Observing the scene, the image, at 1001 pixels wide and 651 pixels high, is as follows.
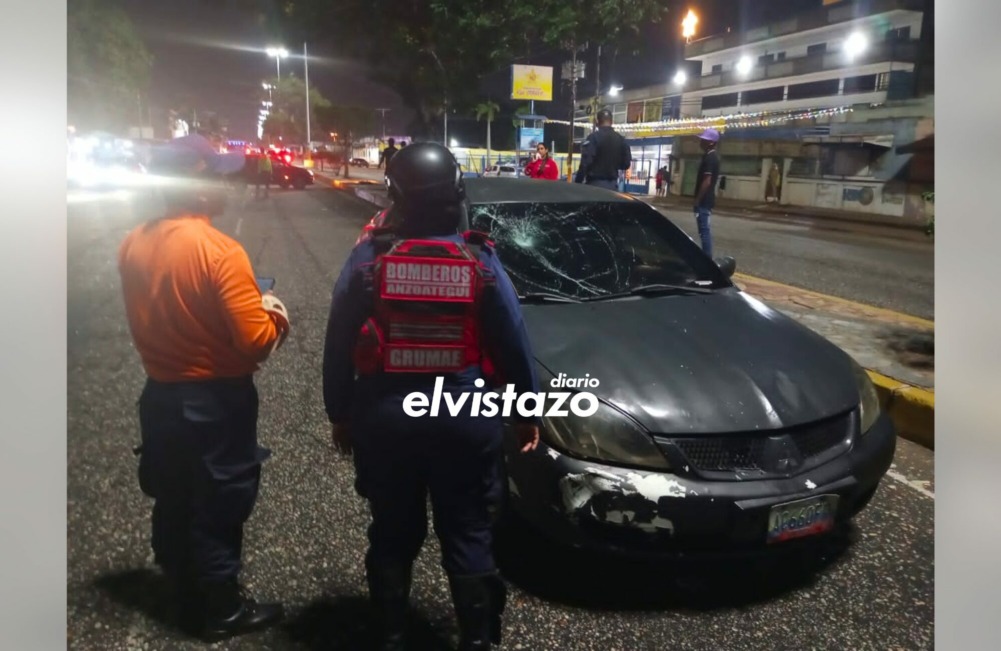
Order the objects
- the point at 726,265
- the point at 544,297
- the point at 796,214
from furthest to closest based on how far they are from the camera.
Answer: the point at 796,214, the point at 726,265, the point at 544,297

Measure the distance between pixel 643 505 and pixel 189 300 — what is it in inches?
51.8

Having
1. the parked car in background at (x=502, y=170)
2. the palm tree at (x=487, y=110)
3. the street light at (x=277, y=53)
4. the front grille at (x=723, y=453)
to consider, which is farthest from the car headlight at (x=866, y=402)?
the street light at (x=277, y=53)

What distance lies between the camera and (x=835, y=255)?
20.4 ft

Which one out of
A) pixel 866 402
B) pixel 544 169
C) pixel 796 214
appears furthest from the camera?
pixel 796 214

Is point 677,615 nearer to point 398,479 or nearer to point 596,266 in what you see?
point 398,479

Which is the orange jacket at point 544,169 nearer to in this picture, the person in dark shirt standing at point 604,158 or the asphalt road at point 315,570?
the person in dark shirt standing at point 604,158

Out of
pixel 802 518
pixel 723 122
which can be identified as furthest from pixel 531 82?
pixel 802 518

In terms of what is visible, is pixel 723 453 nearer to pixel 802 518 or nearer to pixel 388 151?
pixel 802 518

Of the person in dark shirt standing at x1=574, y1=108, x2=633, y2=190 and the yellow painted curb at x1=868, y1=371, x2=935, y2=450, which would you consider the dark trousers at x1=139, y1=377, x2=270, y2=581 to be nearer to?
the person in dark shirt standing at x1=574, y1=108, x2=633, y2=190

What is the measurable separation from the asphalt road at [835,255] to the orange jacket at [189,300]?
2.13 meters

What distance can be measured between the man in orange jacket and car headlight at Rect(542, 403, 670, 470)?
0.83 metres

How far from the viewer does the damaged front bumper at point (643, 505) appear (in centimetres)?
194

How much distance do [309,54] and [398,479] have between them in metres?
1.81
